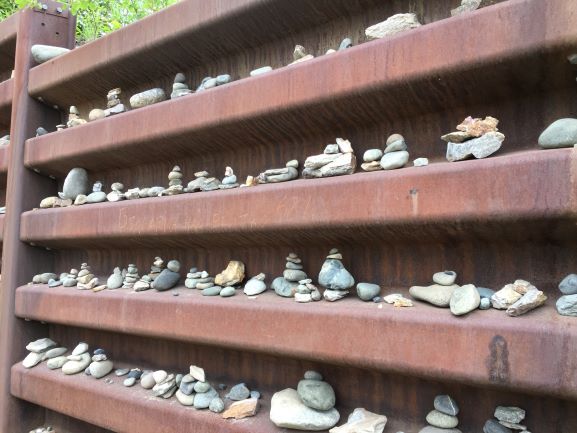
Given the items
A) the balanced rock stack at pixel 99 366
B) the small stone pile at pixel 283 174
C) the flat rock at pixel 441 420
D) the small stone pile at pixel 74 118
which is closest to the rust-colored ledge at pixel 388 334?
the flat rock at pixel 441 420

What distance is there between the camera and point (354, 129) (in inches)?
44.6

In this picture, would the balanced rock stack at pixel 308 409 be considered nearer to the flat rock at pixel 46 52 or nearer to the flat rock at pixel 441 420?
the flat rock at pixel 441 420

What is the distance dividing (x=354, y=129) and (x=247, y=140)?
0.37 m

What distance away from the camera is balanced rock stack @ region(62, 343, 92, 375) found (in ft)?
5.08

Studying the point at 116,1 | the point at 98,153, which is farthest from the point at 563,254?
the point at 116,1

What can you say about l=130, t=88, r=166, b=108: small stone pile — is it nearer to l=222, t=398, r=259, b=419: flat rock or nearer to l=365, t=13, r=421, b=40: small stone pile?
l=365, t=13, r=421, b=40: small stone pile

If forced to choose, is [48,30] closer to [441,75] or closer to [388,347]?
[441,75]

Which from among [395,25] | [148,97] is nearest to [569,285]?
[395,25]

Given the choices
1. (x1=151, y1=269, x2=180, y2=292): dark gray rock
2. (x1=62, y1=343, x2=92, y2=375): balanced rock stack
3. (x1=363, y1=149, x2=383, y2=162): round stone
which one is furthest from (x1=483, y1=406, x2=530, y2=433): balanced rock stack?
(x1=62, y1=343, x2=92, y2=375): balanced rock stack

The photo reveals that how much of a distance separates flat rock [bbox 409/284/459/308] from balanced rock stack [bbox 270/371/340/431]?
1.12 ft

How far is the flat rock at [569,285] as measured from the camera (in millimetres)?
766

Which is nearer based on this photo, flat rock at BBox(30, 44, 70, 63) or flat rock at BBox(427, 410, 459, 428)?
flat rock at BBox(427, 410, 459, 428)

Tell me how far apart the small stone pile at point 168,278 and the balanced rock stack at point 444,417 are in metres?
0.91

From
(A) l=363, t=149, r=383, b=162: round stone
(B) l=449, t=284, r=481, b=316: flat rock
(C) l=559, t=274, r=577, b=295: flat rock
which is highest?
(A) l=363, t=149, r=383, b=162: round stone
